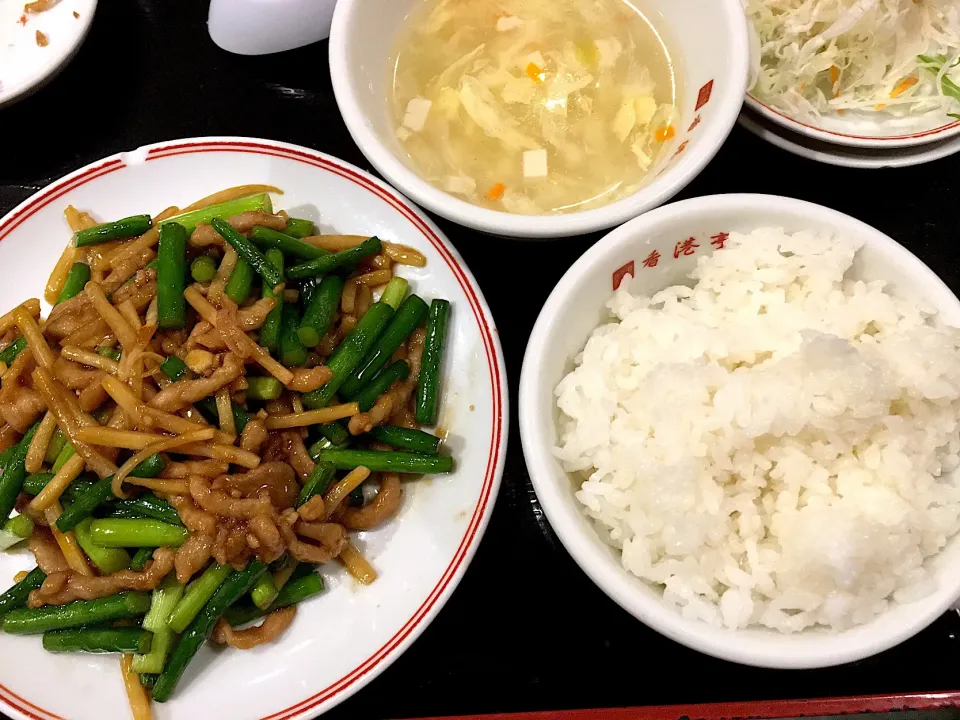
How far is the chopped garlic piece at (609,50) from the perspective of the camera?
1.87 meters

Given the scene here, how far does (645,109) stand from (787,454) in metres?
1.00

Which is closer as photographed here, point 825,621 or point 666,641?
point 825,621

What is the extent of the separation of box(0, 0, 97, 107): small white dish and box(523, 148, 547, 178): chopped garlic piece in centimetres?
152

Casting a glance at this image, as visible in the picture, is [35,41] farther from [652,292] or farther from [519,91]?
[652,292]

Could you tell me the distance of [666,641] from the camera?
1.73 m

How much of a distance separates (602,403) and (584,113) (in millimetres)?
866

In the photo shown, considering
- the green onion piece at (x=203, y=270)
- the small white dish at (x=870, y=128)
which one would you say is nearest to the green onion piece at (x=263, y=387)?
the green onion piece at (x=203, y=270)

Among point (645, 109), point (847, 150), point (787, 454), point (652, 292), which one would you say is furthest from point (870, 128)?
point (787, 454)

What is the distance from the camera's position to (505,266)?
2.01 meters

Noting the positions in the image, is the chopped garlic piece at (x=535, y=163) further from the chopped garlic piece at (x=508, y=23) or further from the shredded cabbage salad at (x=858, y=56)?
the shredded cabbage salad at (x=858, y=56)

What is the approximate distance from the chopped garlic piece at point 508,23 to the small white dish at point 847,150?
71 cm

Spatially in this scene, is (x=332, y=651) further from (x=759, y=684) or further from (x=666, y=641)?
(x=759, y=684)

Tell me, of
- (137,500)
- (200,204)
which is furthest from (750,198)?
(137,500)

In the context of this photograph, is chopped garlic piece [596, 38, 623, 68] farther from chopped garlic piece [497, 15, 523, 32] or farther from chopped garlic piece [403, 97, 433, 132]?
chopped garlic piece [403, 97, 433, 132]
